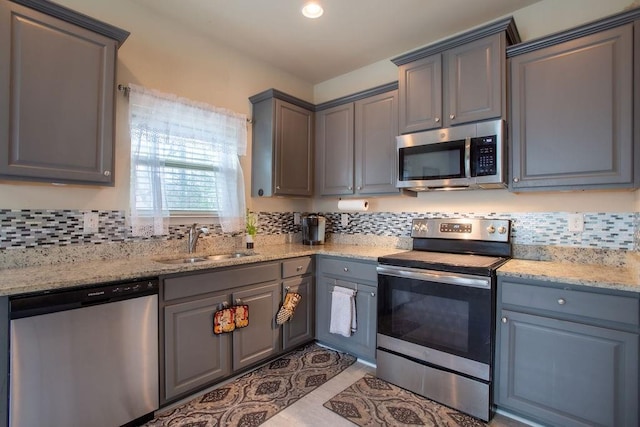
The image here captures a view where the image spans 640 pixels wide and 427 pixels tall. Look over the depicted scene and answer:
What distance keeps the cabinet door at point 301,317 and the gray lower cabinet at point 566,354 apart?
149cm

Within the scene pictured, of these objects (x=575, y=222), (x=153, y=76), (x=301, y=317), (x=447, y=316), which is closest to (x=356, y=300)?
(x=301, y=317)

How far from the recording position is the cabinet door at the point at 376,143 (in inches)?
109

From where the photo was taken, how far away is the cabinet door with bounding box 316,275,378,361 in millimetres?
2477

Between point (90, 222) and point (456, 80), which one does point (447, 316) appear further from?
point (90, 222)

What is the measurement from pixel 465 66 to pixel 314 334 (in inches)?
98.3

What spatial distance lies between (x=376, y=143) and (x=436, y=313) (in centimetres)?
154

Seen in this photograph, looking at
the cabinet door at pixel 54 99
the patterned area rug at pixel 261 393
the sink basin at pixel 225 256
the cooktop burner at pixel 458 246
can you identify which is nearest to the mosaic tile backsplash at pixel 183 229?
the cooktop burner at pixel 458 246

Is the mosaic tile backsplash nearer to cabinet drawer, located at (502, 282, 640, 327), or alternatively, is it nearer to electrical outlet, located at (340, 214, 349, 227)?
cabinet drawer, located at (502, 282, 640, 327)

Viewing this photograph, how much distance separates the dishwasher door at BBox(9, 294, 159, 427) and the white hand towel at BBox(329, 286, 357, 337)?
53.0 inches

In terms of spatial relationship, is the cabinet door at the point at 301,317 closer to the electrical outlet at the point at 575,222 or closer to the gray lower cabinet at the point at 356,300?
the gray lower cabinet at the point at 356,300

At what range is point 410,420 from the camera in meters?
1.88

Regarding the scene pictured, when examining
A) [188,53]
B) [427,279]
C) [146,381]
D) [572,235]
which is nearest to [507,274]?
[427,279]

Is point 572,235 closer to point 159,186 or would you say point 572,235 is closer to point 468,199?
point 468,199

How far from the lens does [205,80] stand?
2.72 meters
